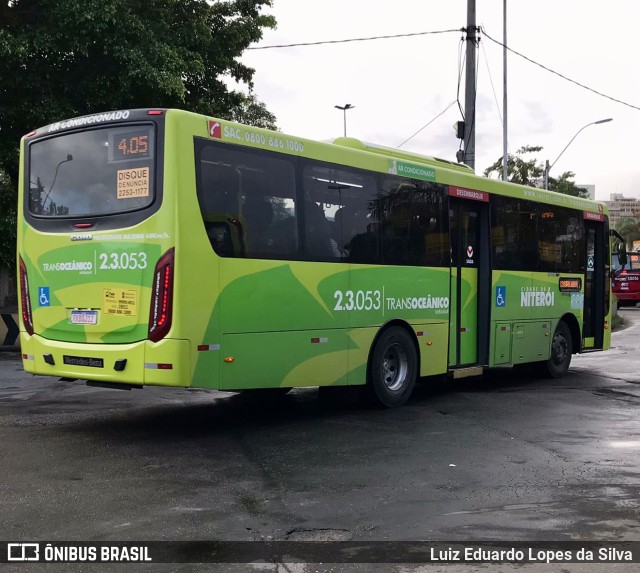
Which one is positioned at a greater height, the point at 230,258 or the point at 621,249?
the point at 621,249

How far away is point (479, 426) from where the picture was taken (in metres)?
9.06

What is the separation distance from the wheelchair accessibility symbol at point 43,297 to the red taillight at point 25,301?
0.72ft

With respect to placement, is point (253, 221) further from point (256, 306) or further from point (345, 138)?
point (345, 138)

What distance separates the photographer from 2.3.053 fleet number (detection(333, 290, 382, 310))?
9367 mm

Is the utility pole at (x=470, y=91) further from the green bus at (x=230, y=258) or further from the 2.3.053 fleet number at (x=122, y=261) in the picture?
the 2.3.053 fleet number at (x=122, y=261)

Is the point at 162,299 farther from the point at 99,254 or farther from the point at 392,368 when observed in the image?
the point at 392,368

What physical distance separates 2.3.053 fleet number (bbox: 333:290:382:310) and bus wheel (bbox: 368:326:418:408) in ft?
1.58

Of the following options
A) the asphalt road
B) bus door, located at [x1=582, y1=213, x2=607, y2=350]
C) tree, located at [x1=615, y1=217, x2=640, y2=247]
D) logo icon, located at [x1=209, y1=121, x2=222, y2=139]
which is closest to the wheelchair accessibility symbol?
the asphalt road

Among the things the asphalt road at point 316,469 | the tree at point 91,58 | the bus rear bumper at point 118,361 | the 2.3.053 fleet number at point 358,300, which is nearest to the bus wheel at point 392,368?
the asphalt road at point 316,469

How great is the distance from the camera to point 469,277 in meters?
11.8

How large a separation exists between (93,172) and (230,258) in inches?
65.2

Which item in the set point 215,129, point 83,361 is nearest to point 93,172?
point 215,129

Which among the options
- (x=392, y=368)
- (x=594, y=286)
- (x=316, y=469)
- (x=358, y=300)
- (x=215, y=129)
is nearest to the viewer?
(x=316, y=469)

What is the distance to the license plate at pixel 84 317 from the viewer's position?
7.97 metres
